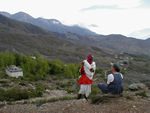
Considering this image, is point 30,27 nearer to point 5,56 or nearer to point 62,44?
point 62,44

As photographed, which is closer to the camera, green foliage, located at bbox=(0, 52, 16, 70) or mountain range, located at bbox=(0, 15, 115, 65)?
green foliage, located at bbox=(0, 52, 16, 70)

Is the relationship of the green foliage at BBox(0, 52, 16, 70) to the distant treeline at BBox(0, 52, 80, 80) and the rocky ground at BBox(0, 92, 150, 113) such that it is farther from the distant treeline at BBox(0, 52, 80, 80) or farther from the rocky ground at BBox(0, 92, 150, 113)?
the rocky ground at BBox(0, 92, 150, 113)

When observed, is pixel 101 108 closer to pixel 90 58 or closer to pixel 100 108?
pixel 100 108

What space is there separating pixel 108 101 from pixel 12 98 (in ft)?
18.8

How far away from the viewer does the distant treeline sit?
1395 inches

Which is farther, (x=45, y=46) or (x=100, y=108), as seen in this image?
(x=45, y=46)

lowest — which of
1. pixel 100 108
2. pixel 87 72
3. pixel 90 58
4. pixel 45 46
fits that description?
pixel 100 108

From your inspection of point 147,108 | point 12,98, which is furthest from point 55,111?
point 12,98

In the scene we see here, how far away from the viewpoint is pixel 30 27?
595 ft

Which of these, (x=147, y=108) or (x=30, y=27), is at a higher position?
(x=30, y=27)

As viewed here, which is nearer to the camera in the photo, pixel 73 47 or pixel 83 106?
pixel 83 106

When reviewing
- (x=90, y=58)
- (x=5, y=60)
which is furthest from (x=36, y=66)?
(x=90, y=58)

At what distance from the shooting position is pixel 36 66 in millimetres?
36906

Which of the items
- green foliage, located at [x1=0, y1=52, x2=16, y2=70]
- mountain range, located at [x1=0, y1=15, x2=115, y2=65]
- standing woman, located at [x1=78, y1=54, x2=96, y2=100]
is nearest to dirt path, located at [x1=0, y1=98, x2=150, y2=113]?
standing woman, located at [x1=78, y1=54, x2=96, y2=100]
